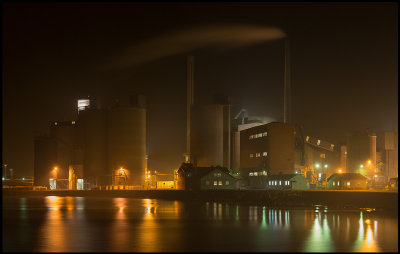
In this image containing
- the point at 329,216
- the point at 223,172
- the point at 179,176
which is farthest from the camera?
the point at 179,176

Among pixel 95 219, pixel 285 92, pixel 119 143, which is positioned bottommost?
pixel 95 219

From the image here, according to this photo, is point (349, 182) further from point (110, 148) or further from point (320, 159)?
point (110, 148)

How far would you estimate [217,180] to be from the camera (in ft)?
209

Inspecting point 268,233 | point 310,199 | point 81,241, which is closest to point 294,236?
point 268,233

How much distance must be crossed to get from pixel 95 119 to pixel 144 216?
39.0 m

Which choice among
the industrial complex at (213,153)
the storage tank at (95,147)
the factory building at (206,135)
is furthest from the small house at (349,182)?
the storage tank at (95,147)

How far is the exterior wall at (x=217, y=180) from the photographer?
63.1m

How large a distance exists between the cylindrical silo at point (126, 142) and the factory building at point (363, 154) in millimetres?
27242

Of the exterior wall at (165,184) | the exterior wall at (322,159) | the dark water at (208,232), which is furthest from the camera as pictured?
the exterior wall at (165,184)

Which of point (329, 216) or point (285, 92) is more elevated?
point (285, 92)

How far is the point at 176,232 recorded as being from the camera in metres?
23.8

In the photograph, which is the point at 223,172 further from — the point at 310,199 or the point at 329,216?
the point at 329,216

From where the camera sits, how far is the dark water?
63.2 ft

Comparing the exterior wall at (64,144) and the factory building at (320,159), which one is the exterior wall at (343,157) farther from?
the exterior wall at (64,144)
